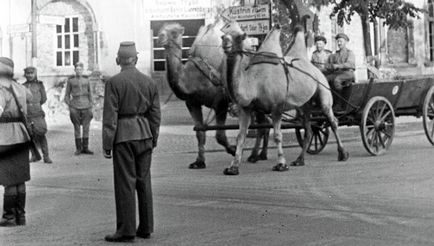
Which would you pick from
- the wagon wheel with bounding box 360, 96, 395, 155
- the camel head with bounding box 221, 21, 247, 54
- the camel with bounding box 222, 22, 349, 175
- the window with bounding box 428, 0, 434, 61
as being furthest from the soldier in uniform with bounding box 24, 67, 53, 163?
the window with bounding box 428, 0, 434, 61

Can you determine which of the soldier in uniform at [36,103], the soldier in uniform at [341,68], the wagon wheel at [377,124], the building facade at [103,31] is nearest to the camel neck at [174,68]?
the soldier in uniform at [341,68]

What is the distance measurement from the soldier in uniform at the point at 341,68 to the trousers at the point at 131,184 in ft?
23.4

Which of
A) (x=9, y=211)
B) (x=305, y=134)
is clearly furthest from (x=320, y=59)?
(x=9, y=211)

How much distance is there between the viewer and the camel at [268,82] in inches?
453

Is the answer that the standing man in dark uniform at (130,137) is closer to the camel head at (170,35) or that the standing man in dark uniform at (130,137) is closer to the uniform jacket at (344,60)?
the camel head at (170,35)

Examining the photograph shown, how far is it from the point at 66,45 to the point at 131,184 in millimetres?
21002

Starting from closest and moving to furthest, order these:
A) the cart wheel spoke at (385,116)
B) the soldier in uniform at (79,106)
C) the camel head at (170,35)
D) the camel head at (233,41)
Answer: the camel head at (233,41)
the camel head at (170,35)
the cart wheel spoke at (385,116)
the soldier in uniform at (79,106)

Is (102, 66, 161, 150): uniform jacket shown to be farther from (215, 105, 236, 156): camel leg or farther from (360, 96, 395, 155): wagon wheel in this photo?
(360, 96, 395, 155): wagon wheel

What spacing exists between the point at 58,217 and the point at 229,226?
2026mm

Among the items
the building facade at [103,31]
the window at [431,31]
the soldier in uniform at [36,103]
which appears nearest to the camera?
the soldier in uniform at [36,103]

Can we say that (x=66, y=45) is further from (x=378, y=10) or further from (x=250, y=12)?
(x=250, y=12)

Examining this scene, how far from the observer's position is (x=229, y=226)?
754cm

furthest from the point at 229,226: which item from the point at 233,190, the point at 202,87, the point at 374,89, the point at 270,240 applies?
the point at 374,89

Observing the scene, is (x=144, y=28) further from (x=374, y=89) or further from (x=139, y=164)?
(x=139, y=164)
